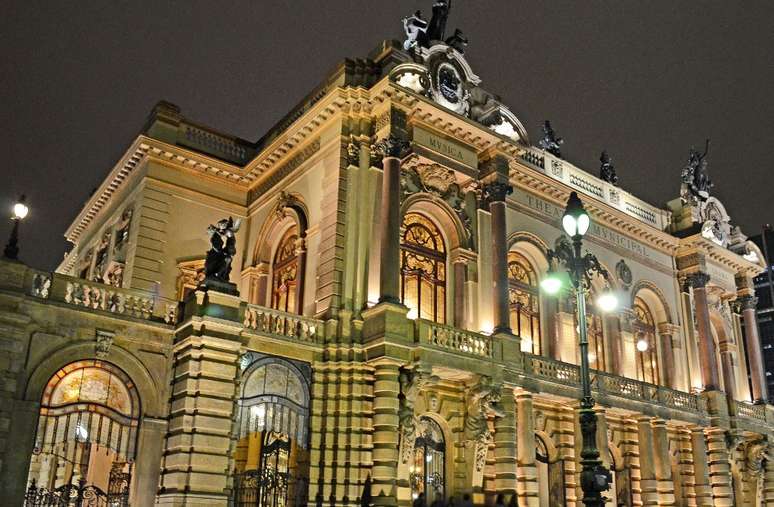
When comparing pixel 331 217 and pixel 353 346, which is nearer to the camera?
pixel 353 346

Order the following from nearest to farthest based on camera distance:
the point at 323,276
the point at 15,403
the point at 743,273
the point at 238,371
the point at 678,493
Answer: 1. the point at 15,403
2. the point at 238,371
3. the point at 323,276
4. the point at 678,493
5. the point at 743,273

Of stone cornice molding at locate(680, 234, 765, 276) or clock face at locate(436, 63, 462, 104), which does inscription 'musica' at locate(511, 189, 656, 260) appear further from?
clock face at locate(436, 63, 462, 104)

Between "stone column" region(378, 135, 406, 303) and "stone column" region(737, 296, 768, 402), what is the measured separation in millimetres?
22762

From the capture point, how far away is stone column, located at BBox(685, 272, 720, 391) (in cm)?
3309

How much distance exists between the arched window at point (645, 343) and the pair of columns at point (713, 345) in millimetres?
2157

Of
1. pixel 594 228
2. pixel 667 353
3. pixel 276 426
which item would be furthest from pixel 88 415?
pixel 667 353

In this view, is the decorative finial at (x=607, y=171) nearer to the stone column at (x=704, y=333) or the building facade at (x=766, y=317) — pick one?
the stone column at (x=704, y=333)

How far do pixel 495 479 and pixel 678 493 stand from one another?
1188 centimetres

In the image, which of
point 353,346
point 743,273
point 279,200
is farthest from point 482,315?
point 743,273

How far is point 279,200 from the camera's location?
26.4 meters

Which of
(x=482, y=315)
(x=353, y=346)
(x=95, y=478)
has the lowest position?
(x=95, y=478)

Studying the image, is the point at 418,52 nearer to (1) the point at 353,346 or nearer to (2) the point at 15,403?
(1) the point at 353,346

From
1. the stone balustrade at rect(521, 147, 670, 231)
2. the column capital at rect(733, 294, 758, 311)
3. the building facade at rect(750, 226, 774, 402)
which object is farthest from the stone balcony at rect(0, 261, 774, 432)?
the building facade at rect(750, 226, 774, 402)

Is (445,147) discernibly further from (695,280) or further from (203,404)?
(695,280)
